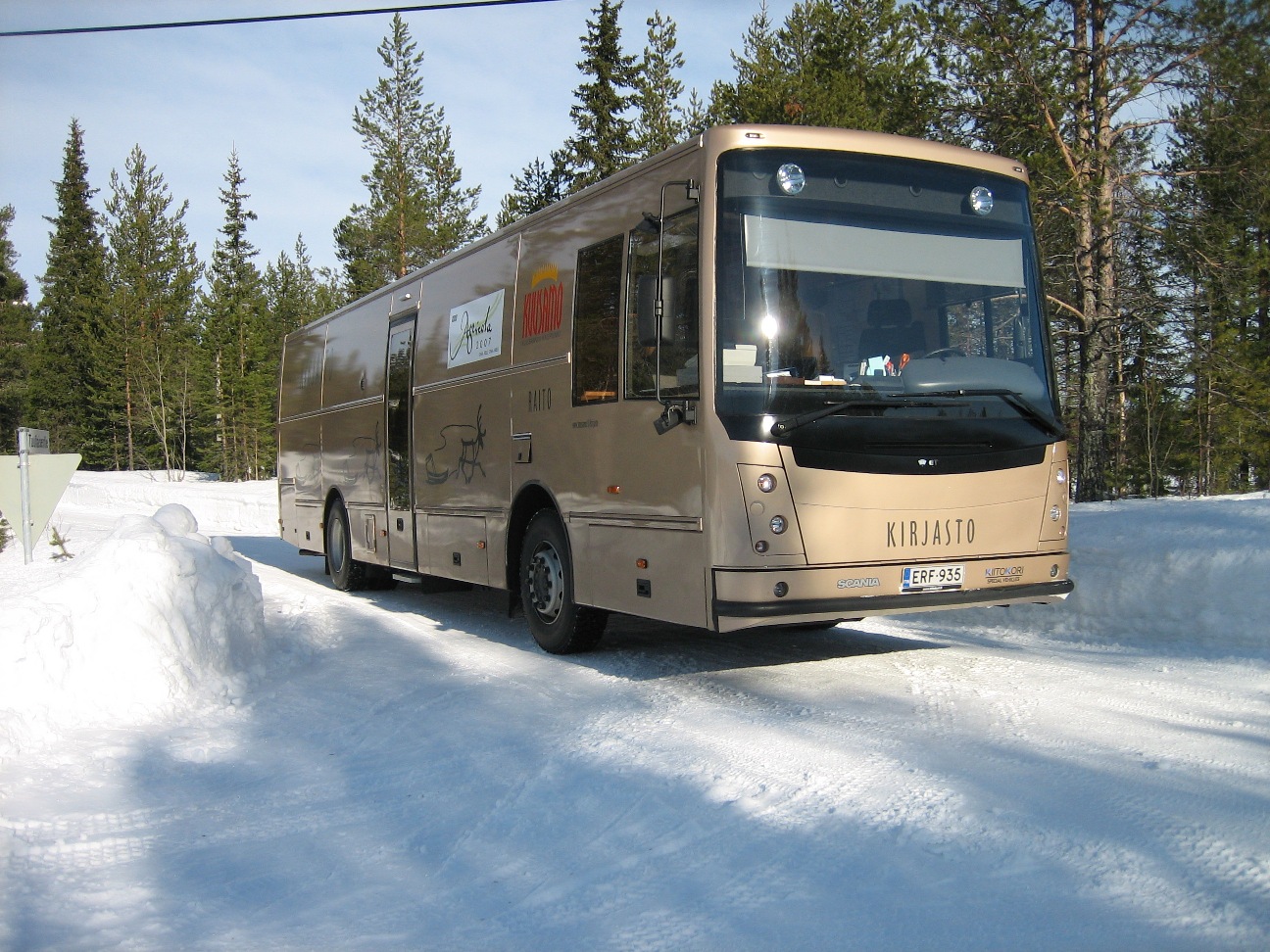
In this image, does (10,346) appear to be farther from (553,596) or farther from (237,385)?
(553,596)

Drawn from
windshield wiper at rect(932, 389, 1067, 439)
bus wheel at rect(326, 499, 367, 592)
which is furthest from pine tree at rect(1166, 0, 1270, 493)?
bus wheel at rect(326, 499, 367, 592)

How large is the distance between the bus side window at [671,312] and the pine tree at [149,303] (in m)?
Result: 57.3

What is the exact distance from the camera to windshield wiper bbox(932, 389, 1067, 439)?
7.10 metres

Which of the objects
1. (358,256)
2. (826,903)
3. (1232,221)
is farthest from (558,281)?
(358,256)

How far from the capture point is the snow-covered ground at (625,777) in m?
3.71

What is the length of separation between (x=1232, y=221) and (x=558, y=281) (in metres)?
13.2

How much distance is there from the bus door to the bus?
3446 millimetres

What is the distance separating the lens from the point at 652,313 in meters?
7.14

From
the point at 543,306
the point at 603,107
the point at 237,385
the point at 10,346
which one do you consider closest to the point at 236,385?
the point at 237,385

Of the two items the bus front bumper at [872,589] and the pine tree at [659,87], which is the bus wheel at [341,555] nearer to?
the bus front bumper at [872,589]

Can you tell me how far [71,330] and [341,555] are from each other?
61297 mm

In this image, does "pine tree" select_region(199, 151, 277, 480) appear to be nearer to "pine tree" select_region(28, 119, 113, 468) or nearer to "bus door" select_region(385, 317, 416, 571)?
"pine tree" select_region(28, 119, 113, 468)

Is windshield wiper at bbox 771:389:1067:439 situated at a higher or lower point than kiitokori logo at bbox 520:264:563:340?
lower

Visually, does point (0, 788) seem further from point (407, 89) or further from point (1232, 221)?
point (407, 89)
